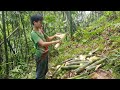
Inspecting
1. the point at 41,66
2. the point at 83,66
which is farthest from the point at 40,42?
the point at 83,66

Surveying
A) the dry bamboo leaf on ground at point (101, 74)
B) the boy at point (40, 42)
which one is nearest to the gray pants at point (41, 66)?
the boy at point (40, 42)

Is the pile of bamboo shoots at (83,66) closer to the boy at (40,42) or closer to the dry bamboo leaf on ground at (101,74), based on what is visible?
the dry bamboo leaf on ground at (101,74)

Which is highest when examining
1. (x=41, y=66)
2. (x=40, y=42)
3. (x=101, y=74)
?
(x=40, y=42)

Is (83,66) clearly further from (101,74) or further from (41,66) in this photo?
(41,66)

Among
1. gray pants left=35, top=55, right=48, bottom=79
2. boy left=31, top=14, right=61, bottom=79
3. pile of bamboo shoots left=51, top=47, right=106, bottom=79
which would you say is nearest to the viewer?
boy left=31, top=14, right=61, bottom=79

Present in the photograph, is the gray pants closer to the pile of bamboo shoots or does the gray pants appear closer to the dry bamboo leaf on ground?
the pile of bamboo shoots

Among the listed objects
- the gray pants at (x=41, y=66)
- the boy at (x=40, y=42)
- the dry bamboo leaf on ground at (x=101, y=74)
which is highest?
the boy at (x=40, y=42)

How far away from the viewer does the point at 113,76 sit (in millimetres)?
3533

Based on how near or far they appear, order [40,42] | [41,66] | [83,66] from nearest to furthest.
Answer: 1. [40,42]
2. [41,66]
3. [83,66]

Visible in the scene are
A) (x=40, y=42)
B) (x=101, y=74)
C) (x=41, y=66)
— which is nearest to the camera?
(x=40, y=42)

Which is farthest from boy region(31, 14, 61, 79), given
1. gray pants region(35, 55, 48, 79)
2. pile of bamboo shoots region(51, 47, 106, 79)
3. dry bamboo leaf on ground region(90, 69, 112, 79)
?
dry bamboo leaf on ground region(90, 69, 112, 79)
